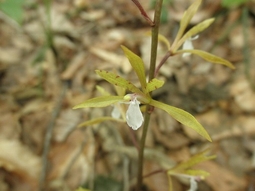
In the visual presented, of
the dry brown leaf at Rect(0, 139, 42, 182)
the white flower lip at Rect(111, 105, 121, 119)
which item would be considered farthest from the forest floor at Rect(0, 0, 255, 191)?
the white flower lip at Rect(111, 105, 121, 119)

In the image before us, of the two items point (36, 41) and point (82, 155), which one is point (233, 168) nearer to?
point (82, 155)

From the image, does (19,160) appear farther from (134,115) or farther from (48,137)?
(134,115)

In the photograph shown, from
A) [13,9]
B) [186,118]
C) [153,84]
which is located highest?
[13,9]

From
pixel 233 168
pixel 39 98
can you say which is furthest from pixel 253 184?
pixel 39 98

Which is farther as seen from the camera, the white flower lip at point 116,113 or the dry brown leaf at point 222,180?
the dry brown leaf at point 222,180

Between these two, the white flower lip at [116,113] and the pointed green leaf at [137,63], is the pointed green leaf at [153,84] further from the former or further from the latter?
the white flower lip at [116,113]

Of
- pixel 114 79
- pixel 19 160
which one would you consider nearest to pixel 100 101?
pixel 114 79

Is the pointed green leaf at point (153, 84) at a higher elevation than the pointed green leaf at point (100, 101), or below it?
below

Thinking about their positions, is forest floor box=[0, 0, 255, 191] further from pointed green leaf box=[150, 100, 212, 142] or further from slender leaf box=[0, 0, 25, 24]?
pointed green leaf box=[150, 100, 212, 142]

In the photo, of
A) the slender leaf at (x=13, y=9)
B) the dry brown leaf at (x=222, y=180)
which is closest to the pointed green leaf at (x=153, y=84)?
the dry brown leaf at (x=222, y=180)

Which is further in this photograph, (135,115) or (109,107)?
(109,107)
